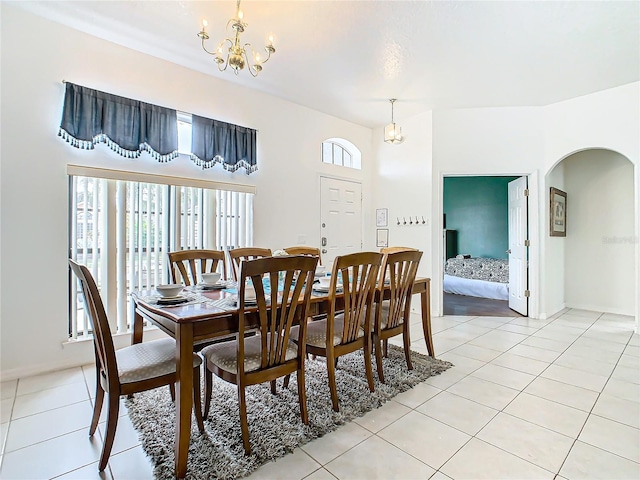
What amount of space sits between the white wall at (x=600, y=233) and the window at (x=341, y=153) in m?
3.28

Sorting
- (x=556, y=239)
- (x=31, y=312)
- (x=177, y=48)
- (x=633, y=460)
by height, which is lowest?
(x=633, y=460)

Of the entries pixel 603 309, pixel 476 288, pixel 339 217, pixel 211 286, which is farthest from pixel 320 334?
pixel 603 309

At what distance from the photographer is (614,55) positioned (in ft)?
10.5

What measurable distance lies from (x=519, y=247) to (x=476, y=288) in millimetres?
1523

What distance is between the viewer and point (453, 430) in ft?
6.26

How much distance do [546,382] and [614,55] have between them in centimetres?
321

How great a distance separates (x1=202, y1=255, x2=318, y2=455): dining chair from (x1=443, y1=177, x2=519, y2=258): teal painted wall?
6760 millimetres

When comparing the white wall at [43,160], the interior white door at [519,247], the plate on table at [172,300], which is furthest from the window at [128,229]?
the interior white door at [519,247]

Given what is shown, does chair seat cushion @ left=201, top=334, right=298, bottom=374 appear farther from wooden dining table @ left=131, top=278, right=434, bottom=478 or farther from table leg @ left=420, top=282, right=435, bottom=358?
table leg @ left=420, top=282, right=435, bottom=358

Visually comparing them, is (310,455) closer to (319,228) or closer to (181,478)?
(181,478)

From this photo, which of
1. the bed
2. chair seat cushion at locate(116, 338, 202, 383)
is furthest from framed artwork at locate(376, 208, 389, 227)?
chair seat cushion at locate(116, 338, 202, 383)

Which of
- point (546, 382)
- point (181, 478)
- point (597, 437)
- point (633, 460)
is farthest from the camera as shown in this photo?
point (546, 382)

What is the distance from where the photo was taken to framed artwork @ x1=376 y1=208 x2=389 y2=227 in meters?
5.33

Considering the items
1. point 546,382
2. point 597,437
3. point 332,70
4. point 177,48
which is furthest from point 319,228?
point 597,437
